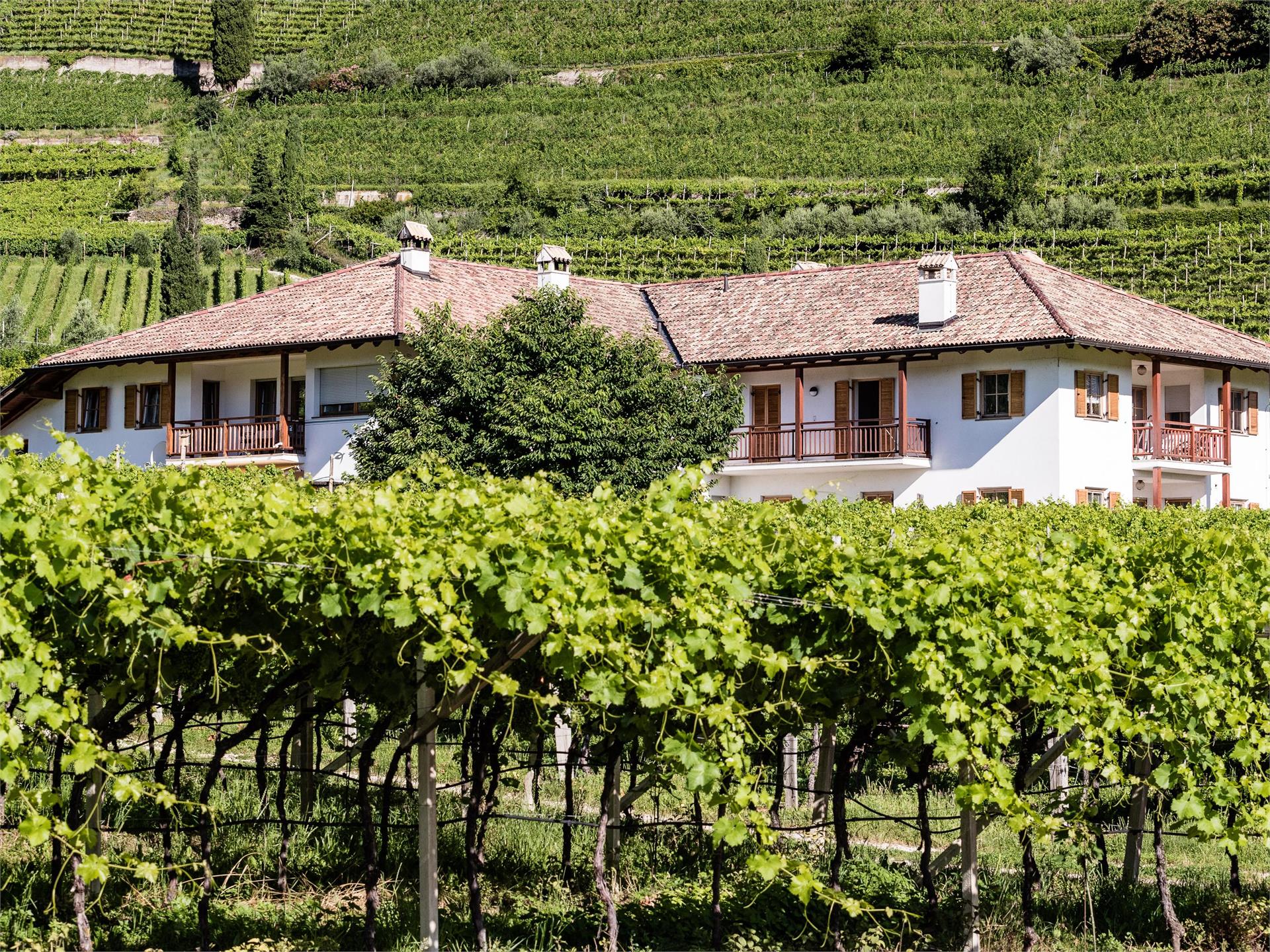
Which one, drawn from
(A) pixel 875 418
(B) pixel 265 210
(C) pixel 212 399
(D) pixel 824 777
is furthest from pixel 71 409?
(B) pixel 265 210

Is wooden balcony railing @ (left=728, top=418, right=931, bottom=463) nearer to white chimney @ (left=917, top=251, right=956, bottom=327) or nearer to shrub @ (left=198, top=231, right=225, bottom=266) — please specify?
white chimney @ (left=917, top=251, right=956, bottom=327)

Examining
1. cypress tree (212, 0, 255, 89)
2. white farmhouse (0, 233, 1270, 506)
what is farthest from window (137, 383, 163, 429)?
cypress tree (212, 0, 255, 89)

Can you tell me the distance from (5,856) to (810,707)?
5.11 metres

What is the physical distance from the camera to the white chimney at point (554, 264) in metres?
36.8

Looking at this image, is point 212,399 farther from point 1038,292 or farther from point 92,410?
point 1038,292

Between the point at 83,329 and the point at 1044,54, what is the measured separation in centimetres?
6495

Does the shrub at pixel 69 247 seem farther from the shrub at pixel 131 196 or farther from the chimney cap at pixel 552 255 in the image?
the chimney cap at pixel 552 255

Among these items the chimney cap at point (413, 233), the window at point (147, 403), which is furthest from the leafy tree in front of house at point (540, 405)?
the window at point (147, 403)

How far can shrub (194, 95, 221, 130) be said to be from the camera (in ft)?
393

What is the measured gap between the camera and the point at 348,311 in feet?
114

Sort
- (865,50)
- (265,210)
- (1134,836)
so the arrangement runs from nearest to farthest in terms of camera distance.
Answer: (1134,836)
(265,210)
(865,50)

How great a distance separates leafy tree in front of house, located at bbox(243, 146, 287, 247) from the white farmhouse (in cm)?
4458

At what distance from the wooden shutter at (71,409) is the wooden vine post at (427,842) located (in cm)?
3093

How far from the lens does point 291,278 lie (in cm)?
7288
